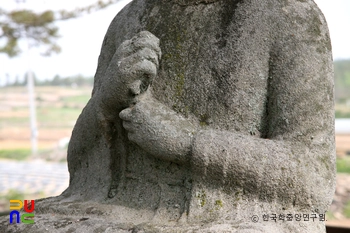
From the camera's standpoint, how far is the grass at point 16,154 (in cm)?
1072

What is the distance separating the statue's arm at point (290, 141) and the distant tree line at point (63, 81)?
7.83 metres

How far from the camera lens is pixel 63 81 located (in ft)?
32.9

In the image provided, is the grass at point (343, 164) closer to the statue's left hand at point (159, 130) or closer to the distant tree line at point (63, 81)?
the distant tree line at point (63, 81)

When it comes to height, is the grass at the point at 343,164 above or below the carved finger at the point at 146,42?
below

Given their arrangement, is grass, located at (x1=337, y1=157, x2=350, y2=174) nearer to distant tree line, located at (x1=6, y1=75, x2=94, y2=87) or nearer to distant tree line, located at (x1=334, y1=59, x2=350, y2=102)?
distant tree line, located at (x1=334, y1=59, x2=350, y2=102)

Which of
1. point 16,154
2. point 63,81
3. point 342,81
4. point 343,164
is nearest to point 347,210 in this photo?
point 343,164

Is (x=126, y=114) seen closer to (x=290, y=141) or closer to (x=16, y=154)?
(x=290, y=141)

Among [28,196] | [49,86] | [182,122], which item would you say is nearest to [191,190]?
[182,122]

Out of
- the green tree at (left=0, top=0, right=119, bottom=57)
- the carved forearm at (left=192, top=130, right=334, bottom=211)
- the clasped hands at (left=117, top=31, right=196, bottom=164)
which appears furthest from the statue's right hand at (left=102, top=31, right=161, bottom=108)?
the green tree at (left=0, top=0, right=119, bottom=57)

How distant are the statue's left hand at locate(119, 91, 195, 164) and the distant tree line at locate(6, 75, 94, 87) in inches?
302

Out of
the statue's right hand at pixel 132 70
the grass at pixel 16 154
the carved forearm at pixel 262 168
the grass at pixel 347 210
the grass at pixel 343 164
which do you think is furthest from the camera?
the grass at pixel 16 154

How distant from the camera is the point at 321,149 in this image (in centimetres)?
214

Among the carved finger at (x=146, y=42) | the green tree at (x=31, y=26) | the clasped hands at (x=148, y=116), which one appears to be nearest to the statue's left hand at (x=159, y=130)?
the clasped hands at (x=148, y=116)

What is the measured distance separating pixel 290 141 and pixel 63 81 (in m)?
8.39
